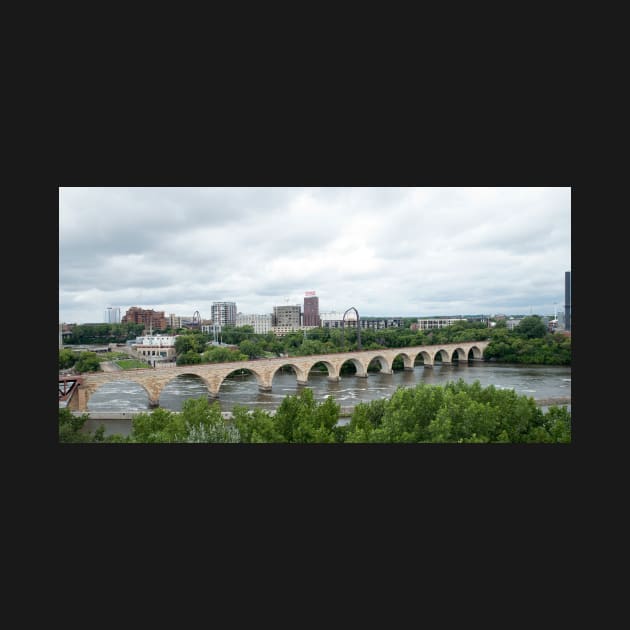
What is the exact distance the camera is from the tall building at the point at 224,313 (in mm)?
8156

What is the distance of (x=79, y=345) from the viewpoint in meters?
7.14

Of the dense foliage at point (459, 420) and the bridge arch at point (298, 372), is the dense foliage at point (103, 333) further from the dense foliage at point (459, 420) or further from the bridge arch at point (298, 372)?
the dense foliage at point (459, 420)

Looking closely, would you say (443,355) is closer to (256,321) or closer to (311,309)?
(311,309)

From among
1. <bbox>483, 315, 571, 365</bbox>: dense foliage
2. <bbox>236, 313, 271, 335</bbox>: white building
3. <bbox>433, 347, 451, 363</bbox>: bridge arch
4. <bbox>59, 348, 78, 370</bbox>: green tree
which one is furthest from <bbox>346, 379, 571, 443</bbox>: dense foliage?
<bbox>59, 348, 78, 370</bbox>: green tree

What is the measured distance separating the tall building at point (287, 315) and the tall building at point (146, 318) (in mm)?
2709

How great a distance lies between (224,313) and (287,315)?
5.15 feet

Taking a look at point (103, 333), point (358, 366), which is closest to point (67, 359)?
point (103, 333)

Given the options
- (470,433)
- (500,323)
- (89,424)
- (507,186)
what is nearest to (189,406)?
(89,424)

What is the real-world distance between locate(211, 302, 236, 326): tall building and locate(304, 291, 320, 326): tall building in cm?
164

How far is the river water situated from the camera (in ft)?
27.5

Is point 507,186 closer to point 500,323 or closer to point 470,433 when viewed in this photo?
point 470,433

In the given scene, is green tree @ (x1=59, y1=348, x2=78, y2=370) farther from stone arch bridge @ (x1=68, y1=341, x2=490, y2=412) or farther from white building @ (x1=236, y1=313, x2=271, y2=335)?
white building @ (x1=236, y1=313, x2=271, y2=335)

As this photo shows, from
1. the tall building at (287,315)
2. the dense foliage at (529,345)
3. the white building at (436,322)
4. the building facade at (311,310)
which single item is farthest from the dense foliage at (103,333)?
the dense foliage at (529,345)

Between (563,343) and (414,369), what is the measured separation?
4.70 meters
